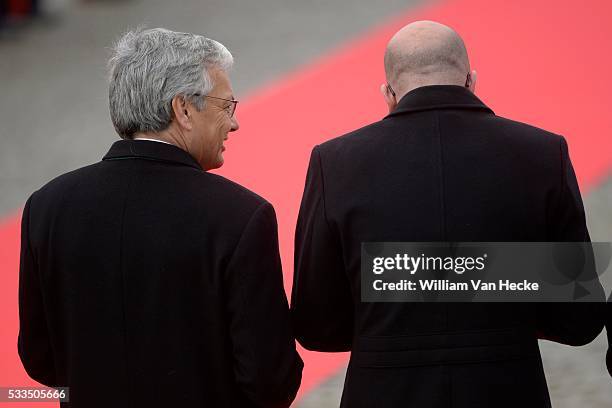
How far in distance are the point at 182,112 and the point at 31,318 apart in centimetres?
59

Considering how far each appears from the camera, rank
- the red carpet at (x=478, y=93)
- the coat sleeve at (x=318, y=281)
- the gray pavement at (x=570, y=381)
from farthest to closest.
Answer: the red carpet at (x=478, y=93) → the gray pavement at (x=570, y=381) → the coat sleeve at (x=318, y=281)

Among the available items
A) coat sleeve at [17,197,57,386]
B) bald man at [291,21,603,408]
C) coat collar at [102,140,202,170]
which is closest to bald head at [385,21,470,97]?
bald man at [291,21,603,408]

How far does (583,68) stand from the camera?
6590 mm

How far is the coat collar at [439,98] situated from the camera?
205cm

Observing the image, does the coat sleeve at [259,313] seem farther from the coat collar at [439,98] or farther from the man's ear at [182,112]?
the coat collar at [439,98]

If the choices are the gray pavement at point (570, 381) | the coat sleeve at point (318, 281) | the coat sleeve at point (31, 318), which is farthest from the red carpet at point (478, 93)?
the coat sleeve at point (318, 281)

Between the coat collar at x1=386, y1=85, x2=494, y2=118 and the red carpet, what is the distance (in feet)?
8.31

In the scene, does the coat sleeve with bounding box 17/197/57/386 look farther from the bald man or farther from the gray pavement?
the gray pavement

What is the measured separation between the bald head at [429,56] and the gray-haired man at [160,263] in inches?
16.9

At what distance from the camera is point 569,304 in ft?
6.77

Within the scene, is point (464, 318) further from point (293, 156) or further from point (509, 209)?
point (293, 156)

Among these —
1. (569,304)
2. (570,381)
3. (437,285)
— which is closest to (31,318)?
(437,285)

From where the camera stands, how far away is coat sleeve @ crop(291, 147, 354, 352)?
2049 millimetres

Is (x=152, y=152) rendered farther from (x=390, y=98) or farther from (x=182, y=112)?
(x=390, y=98)
